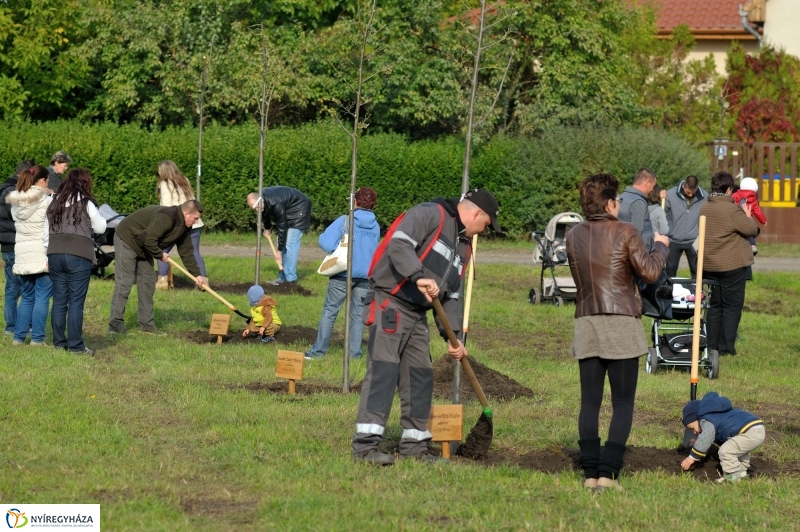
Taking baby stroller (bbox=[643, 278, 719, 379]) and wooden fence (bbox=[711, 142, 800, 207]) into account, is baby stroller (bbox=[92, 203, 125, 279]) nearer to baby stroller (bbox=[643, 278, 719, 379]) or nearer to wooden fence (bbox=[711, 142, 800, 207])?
baby stroller (bbox=[643, 278, 719, 379])

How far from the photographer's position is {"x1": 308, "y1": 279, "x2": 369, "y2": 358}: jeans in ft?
37.5

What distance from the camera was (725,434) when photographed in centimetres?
728

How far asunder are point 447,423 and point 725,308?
6132 millimetres

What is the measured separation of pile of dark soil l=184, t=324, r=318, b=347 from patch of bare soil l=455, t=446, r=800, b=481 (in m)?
5.35

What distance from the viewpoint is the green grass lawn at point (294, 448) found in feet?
20.5

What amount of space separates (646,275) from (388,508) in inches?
78.5

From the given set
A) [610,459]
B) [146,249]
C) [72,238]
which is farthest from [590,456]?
[146,249]

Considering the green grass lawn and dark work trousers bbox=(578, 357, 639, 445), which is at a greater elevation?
dark work trousers bbox=(578, 357, 639, 445)

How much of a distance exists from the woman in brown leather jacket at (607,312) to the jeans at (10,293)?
7.53 meters

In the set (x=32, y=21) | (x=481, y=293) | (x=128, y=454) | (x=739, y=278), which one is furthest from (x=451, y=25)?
(x=128, y=454)

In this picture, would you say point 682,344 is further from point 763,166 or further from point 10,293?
point 763,166

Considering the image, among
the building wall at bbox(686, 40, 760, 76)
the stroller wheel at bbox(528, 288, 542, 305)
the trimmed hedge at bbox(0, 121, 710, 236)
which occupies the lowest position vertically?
the stroller wheel at bbox(528, 288, 542, 305)

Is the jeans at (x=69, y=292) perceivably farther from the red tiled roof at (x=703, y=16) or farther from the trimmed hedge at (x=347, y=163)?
the red tiled roof at (x=703, y=16)

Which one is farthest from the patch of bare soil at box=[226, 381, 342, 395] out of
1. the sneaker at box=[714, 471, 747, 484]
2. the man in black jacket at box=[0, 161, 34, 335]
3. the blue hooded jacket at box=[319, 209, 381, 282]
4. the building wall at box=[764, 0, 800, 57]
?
the building wall at box=[764, 0, 800, 57]
